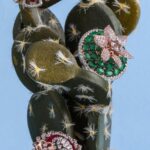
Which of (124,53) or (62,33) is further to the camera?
(62,33)

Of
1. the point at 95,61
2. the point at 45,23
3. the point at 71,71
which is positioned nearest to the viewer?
the point at 71,71

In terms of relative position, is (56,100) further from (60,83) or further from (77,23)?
(77,23)

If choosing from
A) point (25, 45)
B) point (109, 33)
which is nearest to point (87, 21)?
point (109, 33)

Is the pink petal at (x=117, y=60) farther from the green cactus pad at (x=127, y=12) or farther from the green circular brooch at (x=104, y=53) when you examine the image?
the green cactus pad at (x=127, y=12)

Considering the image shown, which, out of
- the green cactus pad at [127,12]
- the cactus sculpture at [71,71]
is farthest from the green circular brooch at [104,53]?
the green cactus pad at [127,12]

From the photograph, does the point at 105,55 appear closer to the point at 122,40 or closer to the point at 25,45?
the point at 122,40

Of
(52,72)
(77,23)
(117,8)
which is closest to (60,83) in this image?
(52,72)
